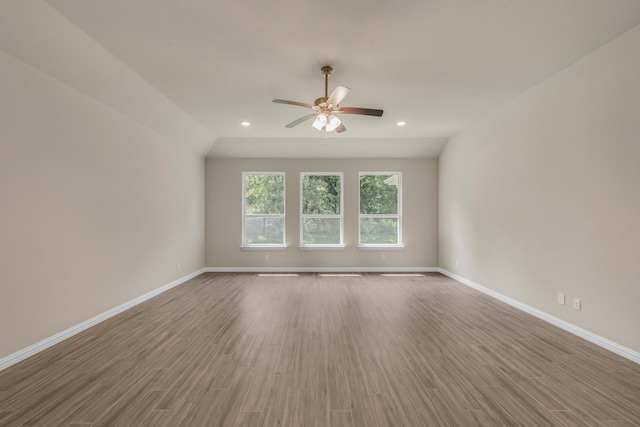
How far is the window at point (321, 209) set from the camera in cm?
661

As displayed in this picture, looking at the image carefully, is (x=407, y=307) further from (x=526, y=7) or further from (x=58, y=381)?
(x=58, y=381)

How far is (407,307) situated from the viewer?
3973mm

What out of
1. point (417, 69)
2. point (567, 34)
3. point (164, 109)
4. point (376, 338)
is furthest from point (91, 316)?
point (567, 34)

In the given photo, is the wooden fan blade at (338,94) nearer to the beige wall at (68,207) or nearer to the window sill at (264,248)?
the beige wall at (68,207)

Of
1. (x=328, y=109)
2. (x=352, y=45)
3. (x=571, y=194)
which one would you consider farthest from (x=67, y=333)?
(x=571, y=194)

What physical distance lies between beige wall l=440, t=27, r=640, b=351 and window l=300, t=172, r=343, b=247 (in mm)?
2940

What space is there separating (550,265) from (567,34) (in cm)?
244

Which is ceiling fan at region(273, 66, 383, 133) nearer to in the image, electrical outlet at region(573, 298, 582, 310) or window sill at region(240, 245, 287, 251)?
electrical outlet at region(573, 298, 582, 310)

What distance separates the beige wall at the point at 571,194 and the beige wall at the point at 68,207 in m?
5.36

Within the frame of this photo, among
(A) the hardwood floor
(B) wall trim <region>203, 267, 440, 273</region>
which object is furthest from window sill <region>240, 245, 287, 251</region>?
(A) the hardwood floor

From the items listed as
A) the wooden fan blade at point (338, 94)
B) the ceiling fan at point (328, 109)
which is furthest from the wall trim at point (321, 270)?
the wooden fan blade at point (338, 94)

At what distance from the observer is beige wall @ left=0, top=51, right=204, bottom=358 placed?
241 centimetres

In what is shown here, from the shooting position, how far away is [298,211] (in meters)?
6.57

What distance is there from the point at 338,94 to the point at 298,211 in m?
3.98
